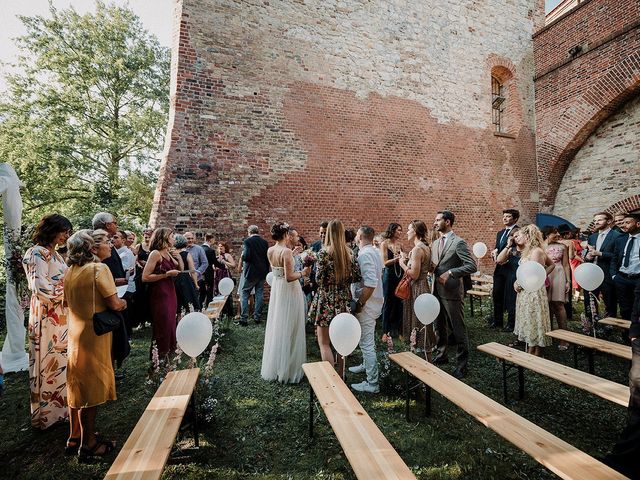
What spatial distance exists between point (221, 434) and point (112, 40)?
17242 millimetres

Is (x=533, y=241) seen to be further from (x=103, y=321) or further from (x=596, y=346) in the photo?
(x=103, y=321)

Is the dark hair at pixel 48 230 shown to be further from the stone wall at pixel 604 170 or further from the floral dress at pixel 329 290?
the stone wall at pixel 604 170

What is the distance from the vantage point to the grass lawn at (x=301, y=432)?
2582mm

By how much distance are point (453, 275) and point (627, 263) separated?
340 cm

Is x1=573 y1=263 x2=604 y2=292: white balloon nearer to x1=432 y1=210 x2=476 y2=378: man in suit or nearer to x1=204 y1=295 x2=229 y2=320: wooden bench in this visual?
x1=432 y1=210 x2=476 y2=378: man in suit

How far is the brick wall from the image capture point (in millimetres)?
7570

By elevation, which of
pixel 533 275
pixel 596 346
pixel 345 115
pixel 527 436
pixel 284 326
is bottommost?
pixel 527 436

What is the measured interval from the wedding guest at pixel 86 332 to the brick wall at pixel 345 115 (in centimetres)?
484

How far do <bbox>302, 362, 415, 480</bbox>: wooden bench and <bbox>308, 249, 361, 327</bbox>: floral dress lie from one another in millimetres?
838

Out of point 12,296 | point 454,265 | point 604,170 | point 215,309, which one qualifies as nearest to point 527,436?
point 454,265

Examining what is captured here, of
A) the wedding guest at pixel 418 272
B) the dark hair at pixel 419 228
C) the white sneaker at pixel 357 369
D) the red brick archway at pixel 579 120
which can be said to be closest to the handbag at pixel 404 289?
the wedding guest at pixel 418 272

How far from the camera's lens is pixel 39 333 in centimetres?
314

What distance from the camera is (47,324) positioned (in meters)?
3.16

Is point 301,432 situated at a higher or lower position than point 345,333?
lower
